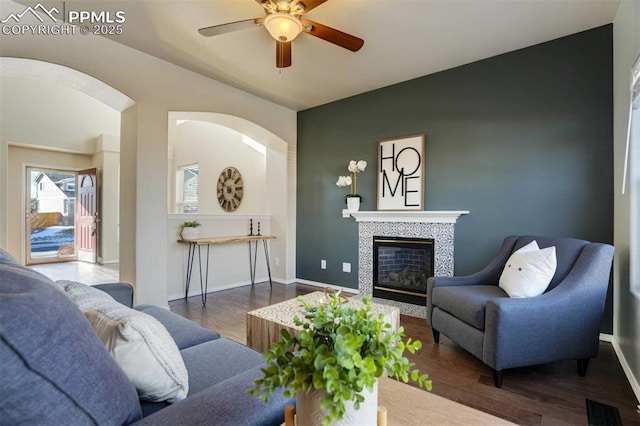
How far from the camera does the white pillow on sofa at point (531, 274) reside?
2.09m

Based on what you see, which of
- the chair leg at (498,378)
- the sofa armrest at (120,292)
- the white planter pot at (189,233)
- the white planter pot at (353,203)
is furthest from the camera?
the white planter pot at (353,203)

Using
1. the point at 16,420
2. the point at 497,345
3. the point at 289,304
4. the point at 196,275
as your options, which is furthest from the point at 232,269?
the point at 16,420

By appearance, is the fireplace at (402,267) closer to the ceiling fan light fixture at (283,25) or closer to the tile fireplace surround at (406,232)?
the tile fireplace surround at (406,232)

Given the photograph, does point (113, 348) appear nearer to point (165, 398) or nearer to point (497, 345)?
point (165, 398)

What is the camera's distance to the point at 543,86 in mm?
2936

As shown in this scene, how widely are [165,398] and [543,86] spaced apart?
12.2 ft

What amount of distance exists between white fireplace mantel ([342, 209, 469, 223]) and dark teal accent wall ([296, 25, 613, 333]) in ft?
0.43

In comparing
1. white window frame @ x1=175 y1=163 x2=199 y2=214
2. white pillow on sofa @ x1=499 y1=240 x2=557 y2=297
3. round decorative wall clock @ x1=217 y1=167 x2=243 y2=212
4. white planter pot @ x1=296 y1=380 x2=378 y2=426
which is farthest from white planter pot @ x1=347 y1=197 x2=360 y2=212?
white window frame @ x1=175 y1=163 x2=199 y2=214

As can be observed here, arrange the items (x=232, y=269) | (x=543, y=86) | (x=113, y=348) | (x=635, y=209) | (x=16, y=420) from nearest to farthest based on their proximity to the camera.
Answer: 1. (x=16, y=420)
2. (x=113, y=348)
3. (x=635, y=209)
4. (x=543, y=86)
5. (x=232, y=269)

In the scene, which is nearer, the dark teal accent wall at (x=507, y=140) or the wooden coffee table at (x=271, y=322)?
the wooden coffee table at (x=271, y=322)

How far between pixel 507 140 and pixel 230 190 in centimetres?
484

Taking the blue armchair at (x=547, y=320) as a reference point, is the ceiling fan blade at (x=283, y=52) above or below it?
above

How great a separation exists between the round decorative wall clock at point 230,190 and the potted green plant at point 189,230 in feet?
7.42

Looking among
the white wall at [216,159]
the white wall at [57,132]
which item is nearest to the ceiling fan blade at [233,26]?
the white wall at [216,159]
